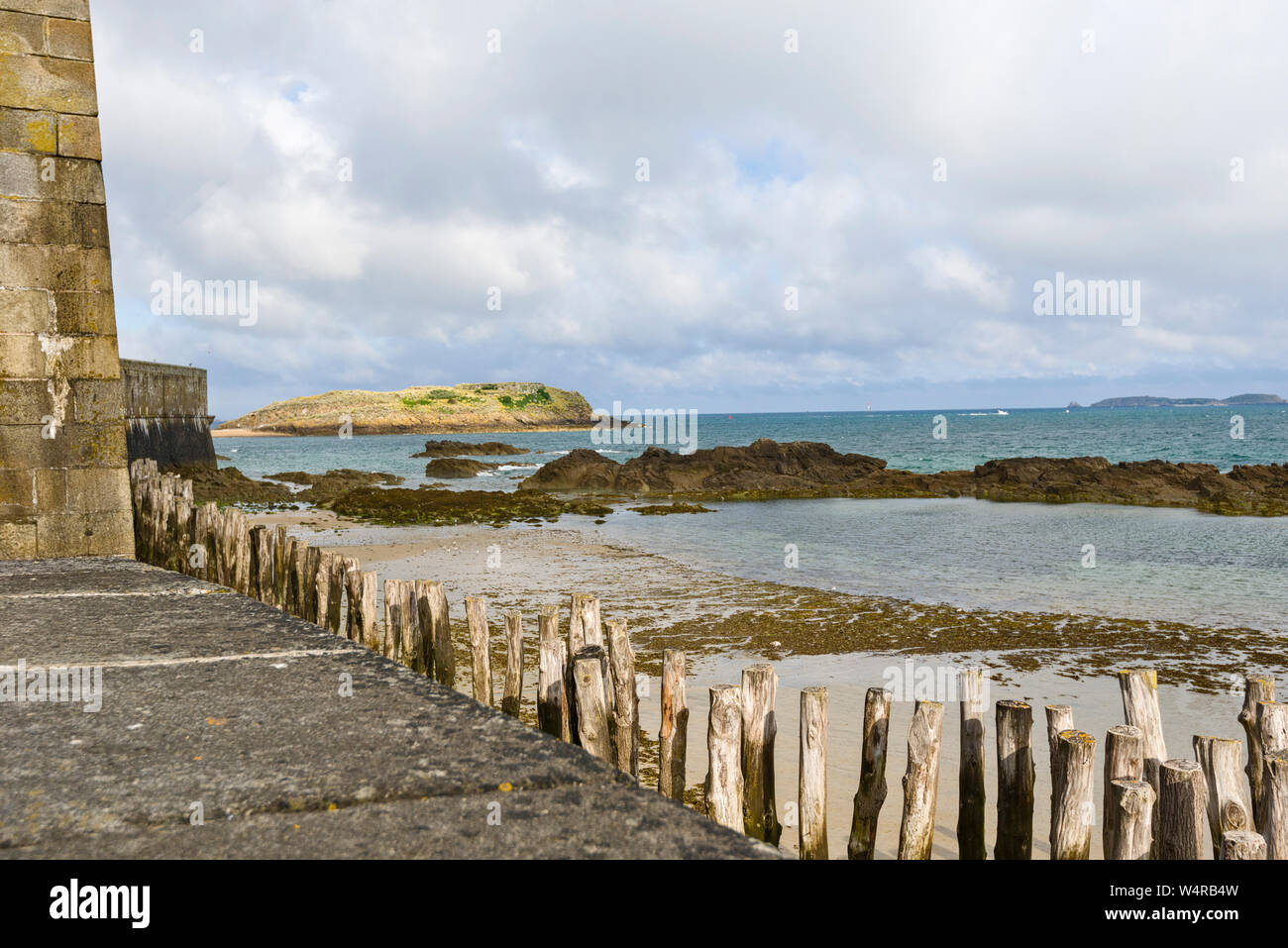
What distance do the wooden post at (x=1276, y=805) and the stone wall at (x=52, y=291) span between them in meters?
7.84

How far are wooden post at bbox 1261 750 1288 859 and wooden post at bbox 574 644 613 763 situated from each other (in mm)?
2596

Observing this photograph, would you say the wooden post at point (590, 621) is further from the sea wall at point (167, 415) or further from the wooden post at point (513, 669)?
the sea wall at point (167, 415)

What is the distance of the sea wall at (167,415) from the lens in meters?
23.3

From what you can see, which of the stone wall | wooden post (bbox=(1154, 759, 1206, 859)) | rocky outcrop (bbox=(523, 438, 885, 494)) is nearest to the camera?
wooden post (bbox=(1154, 759, 1206, 859))

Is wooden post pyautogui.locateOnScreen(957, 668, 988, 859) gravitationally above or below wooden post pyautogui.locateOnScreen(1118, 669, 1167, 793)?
below

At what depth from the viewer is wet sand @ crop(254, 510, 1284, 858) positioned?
6336 millimetres

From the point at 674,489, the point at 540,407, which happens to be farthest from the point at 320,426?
the point at 674,489

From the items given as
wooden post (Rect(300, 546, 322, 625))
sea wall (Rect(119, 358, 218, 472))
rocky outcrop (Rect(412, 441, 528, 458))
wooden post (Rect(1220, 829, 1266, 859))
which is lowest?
wooden post (Rect(1220, 829, 1266, 859))

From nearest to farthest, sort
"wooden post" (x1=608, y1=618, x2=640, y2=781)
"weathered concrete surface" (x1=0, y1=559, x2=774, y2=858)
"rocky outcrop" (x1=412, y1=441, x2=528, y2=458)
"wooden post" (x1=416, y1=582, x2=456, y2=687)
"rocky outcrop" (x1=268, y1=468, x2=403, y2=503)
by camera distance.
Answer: "weathered concrete surface" (x1=0, y1=559, x2=774, y2=858) → "wooden post" (x1=608, y1=618, x2=640, y2=781) → "wooden post" (x1=416, y1=582, x2=456, y2=687) → "rocky outcrop" (x1=268, y1=468, x2=403, y2=503) → "rocky outcrop" (x1=412, y1=441, x2=528, y2=458)

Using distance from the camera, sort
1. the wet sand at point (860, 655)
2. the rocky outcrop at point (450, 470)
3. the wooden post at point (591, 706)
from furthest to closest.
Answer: the rocky outcrop at point (450, 470), the wet sand at point (860, 655), the wooden post at point (591, 706)

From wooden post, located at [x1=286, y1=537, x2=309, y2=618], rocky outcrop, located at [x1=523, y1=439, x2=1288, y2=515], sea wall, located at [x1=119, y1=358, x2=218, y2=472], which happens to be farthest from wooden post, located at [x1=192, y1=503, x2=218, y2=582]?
rocky outcrop, located at [x1=523, y1=439, x2=1288, y2=515]

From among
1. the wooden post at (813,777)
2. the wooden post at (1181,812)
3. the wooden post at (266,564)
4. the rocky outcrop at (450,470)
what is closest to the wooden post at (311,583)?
the wooden post at (266,564)

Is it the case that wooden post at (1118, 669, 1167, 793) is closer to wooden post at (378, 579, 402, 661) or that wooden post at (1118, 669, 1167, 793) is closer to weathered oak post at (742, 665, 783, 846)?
weathered oak post at (742, 665, 783, 846)
